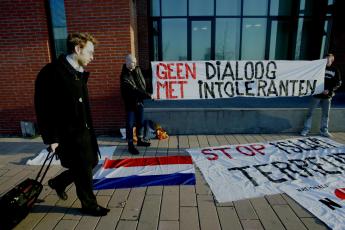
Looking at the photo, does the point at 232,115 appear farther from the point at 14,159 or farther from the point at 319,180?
the point at 14,159

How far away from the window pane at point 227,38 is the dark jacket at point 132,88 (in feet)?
21.3

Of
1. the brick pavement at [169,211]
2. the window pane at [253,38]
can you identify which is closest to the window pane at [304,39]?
the window pane at [253,38]

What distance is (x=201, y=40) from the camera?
10148mm

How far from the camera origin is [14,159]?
4.57 m

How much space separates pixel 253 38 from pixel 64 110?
9.67 meters

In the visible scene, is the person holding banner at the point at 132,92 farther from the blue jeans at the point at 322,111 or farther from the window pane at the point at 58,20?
the blue jeans at the point at 322,111

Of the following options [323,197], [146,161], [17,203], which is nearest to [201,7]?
[146,161]

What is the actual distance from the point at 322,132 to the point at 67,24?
21.0 feet

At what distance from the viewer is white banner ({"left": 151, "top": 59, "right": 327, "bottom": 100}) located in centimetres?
550

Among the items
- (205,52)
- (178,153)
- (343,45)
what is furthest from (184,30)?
(178,153)

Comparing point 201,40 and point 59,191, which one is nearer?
point 59,191

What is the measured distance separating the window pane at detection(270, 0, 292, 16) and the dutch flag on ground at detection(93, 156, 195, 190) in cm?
858

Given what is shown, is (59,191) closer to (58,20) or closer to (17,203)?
(17,203)

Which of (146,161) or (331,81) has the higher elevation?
(331,81)
